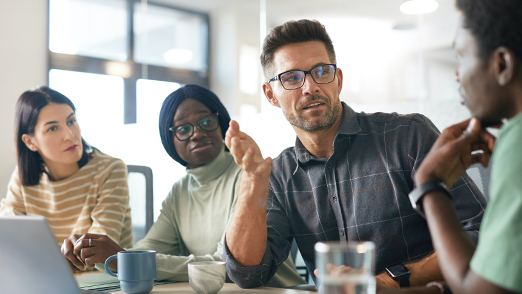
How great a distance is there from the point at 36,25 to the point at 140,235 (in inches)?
91.3

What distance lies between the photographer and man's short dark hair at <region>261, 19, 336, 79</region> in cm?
144

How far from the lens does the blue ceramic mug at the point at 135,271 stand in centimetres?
105

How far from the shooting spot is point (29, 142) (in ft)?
7.30

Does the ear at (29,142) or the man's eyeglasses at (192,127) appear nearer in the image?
the man's eyeglasses at (192,127)

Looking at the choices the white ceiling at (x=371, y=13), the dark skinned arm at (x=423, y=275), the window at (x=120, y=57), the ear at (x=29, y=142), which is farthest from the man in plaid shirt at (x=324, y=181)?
the window at (x=120, y=57)

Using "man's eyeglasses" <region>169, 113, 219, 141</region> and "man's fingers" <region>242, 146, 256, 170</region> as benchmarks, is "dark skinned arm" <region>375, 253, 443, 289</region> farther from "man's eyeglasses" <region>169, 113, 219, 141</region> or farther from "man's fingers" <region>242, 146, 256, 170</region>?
"man's eyeglasses" <region>169, 113, 219, 141</region>

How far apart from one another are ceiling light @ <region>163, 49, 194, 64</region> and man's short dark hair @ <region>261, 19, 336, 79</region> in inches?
107

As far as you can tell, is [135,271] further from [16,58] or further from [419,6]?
[16,58]

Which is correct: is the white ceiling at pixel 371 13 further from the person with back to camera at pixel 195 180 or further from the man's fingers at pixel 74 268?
the man's fingers at pixel 74 268

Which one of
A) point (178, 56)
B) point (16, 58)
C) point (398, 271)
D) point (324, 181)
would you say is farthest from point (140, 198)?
point (178, 56)

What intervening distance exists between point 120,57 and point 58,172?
1956mm

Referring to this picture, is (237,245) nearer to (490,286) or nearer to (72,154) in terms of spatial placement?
(490,286)

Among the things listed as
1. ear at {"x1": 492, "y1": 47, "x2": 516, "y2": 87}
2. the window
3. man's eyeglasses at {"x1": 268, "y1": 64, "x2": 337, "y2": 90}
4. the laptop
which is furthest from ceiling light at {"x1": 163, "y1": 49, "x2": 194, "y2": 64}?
ear at {"x1": 492, "y1": 47, "x2": 516, "y2": 87}

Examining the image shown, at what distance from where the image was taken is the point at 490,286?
1.86 ft
